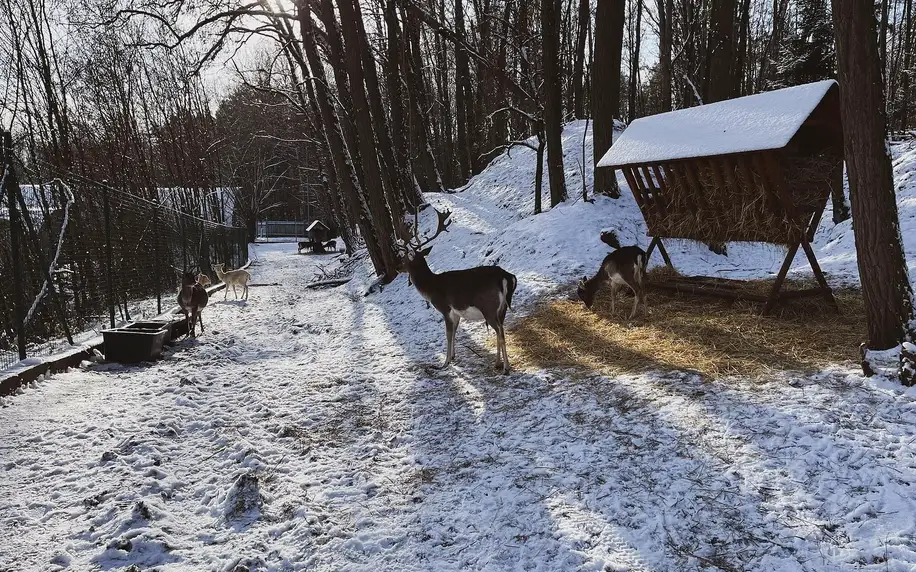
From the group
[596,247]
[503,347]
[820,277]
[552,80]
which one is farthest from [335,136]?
[820,277]

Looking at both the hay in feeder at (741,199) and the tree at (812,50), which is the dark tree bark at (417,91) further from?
the tree at (812,50)

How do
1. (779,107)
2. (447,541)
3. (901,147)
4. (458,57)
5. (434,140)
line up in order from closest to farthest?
1. (447,541)
2. (779,107)
3. (901,147)
4. (458,57)
5. (434,140)

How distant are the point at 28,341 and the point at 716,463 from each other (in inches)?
355

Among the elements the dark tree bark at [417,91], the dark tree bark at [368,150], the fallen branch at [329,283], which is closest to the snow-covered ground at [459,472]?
the dark tree bark at [368,150]

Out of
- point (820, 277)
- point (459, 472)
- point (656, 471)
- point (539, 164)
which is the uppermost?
point (539, 164)

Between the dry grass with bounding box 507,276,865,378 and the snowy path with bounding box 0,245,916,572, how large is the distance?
1.54 ft

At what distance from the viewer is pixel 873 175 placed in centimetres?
442

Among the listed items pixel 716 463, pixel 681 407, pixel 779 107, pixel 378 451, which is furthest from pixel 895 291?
pixel 378 451

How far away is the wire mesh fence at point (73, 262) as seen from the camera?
269 inches

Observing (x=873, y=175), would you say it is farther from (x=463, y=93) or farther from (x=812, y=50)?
(x=463, y=93)

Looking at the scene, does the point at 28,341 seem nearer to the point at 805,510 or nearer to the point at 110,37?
the point at 805,510

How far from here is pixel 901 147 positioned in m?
13.5

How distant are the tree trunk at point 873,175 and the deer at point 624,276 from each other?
3294 mm

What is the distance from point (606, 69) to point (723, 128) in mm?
5962
